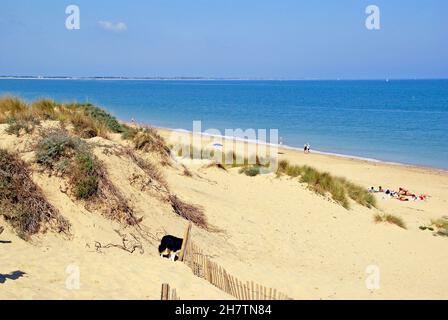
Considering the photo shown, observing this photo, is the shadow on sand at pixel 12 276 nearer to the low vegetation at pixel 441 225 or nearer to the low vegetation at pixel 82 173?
the low vegetation at pixel 82 173

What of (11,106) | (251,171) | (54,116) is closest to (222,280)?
(54,116)

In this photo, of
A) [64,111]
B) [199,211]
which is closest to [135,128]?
[64,111]

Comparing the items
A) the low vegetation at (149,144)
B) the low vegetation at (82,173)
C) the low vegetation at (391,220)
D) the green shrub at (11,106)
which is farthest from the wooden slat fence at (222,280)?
the green shrub at (11,106)

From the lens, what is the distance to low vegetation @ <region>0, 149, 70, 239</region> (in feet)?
28.3

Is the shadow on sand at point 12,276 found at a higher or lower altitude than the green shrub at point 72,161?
lower

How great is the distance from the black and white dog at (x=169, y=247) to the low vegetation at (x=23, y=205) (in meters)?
1.74

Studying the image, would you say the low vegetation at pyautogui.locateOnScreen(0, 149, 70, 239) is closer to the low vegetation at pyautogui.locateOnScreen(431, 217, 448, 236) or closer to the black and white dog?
the black and white dog

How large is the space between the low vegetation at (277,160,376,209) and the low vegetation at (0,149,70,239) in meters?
9.92

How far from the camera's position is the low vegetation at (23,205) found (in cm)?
862

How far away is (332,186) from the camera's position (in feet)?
56.0

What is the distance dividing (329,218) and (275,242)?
3.27 m

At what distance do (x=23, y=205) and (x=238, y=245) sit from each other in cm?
473

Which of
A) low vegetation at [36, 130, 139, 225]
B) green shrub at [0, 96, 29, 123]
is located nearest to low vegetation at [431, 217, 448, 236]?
low vegetation at [36, 130, 139, 225]

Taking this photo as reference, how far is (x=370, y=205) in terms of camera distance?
1706 cm
